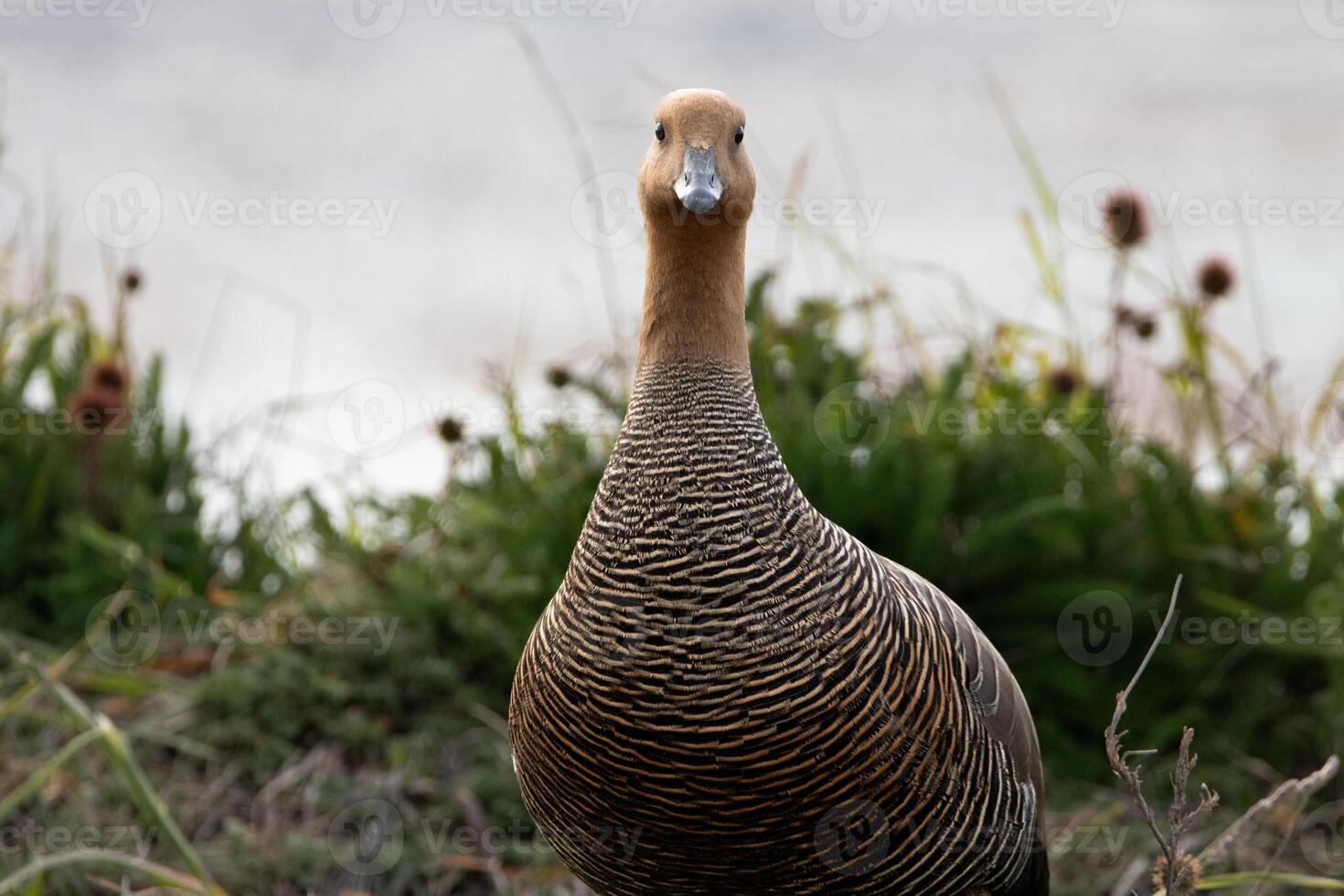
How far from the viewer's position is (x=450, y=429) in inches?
184

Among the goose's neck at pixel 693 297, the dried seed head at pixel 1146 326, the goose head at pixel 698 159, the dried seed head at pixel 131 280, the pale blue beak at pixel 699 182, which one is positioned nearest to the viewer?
the pale blue beak at pixel 699 182

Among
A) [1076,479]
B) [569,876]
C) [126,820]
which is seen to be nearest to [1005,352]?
[1076,479]

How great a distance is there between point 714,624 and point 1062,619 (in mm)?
2574

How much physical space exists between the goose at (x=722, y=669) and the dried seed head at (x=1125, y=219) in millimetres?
2899

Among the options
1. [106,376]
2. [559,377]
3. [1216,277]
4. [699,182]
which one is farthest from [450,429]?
[1216,277]

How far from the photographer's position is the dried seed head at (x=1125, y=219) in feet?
17.2

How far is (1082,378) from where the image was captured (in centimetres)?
549

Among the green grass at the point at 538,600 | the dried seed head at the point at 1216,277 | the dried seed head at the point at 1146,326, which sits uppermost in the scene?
the dried seed head at the point at 1216,277

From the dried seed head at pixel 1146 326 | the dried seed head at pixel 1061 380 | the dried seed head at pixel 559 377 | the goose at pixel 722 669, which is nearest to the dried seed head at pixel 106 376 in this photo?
the dried seed head at pixel 559 377

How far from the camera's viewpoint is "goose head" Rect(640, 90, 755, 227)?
2621mm

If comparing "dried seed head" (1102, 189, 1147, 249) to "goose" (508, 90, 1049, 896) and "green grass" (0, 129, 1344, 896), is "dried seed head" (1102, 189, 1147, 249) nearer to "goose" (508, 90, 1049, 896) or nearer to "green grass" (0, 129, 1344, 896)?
"green grass" (0, 129, 1344, 896)

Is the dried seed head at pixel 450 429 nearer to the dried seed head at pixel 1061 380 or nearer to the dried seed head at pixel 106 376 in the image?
the dried seed head at pixel 106 376

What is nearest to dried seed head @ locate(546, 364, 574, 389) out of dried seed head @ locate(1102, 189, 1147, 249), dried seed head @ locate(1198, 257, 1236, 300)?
dried seed head @ locate(1102, 189, 1147, 249)

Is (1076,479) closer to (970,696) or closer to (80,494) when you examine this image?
(970,696)
